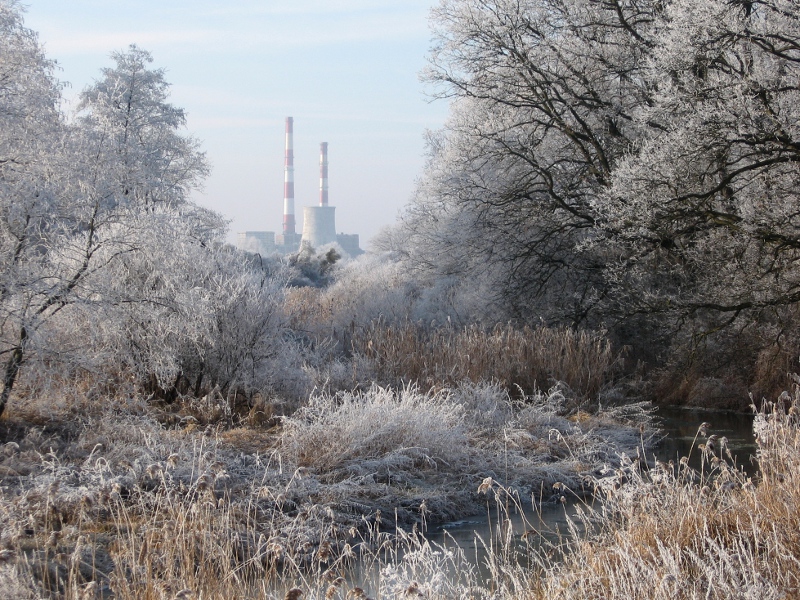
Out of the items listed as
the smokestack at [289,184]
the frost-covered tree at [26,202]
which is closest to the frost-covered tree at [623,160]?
the frost-covered tree at [26,202]

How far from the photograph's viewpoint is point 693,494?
4.98m

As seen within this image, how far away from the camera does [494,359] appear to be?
1232 cm

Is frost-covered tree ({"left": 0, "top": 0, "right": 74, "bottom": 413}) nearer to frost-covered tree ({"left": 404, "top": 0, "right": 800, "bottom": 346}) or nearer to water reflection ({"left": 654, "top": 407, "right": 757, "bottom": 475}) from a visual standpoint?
water reflection ({"left": 654, "top": 407, "right": 757, "bottom": 475})

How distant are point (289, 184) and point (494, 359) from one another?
77422 mm

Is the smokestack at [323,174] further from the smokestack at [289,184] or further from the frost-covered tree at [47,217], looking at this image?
the frost-covered tree at [47,217]

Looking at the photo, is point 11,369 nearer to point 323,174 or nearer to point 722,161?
point 722,161

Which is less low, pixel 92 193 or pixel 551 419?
pixel 92 193

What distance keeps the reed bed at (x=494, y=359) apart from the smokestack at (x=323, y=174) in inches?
3240

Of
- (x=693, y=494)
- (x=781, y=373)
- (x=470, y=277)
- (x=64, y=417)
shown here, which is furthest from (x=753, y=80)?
(x=64, y=417)

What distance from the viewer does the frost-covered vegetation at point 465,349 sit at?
482 centimetres

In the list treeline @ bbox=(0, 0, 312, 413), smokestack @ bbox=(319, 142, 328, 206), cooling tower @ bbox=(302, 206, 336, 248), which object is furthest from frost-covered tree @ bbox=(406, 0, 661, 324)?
smokestack @ bbox=(319, 142, 328, 206)

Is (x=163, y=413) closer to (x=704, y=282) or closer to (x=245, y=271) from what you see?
(x=245, y=271)

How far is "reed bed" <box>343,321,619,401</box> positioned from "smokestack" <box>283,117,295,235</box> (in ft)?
248

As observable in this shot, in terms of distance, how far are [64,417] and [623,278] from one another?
33.3 feet
